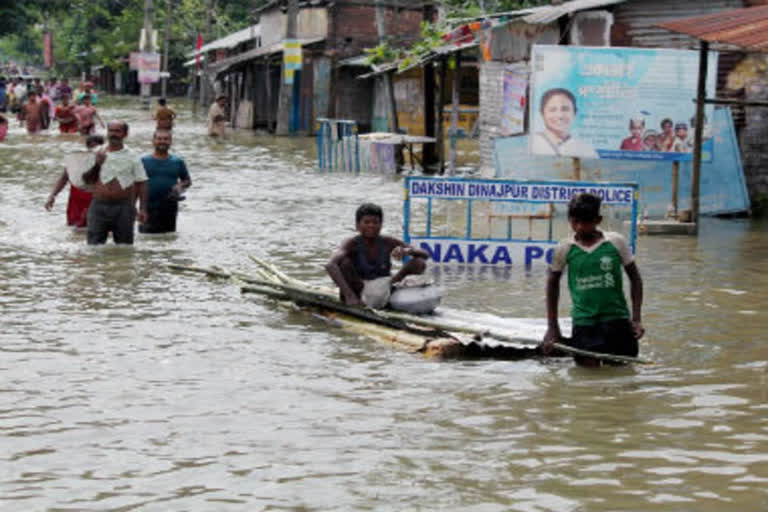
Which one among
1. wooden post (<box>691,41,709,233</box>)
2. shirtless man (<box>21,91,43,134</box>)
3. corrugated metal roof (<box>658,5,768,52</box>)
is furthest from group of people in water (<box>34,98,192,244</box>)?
shirtless man (<box>21,91,43,134</box>)

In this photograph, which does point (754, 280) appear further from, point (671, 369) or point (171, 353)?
point (171, 353)

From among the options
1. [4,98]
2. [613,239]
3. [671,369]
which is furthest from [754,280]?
[4,98]

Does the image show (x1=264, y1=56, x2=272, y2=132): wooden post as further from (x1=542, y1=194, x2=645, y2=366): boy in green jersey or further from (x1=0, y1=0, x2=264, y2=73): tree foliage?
(x1=542, y1=194, x2=645, y2=366): boy in green jersey

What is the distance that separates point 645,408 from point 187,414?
2531 mm

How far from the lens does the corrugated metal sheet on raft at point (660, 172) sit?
1842cm

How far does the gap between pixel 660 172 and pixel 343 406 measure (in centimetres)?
1104

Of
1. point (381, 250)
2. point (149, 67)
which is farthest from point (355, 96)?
point (381, 250)

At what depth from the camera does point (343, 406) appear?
8250 millimetres

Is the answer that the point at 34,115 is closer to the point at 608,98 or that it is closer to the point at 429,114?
the point at 429,114

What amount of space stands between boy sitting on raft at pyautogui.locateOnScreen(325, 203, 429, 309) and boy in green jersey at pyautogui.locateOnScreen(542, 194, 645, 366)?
1.89m

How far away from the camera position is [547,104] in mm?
17344

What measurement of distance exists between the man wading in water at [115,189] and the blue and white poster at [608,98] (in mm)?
4945

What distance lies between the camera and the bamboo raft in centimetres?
945

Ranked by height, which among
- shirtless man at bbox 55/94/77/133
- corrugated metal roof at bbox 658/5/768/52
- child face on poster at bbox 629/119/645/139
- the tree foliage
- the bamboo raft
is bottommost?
the bamboo raft
